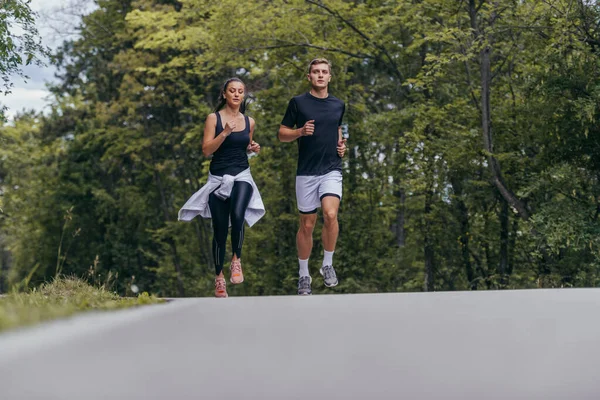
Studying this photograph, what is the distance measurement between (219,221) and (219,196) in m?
0.25

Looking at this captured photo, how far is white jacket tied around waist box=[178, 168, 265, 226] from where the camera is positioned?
28.5ft

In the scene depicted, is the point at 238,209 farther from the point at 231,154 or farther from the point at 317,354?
the point at 317,354

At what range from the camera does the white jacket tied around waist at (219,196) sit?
8.70 meters

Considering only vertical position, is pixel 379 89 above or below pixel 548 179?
above

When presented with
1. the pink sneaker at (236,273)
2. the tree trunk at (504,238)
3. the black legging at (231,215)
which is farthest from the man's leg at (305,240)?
the tree trunk at (504,238)

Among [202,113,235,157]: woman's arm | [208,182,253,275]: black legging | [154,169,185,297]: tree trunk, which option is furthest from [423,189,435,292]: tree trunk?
[154,169,185,297]: tree trunk

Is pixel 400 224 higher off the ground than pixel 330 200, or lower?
lower

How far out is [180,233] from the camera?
102 ft

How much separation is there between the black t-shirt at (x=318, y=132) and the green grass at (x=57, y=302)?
2417 mm

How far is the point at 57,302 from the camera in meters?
6.30

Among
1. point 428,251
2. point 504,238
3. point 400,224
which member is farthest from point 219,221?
point 400,224

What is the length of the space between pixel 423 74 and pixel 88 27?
20.6 m

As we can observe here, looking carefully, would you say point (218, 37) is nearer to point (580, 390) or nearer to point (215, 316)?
point (215, 316)

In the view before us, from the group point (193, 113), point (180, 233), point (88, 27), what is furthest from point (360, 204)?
point (88, 27)
